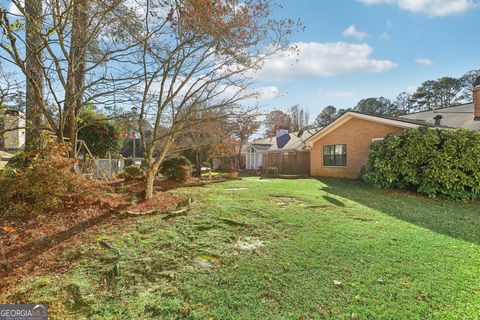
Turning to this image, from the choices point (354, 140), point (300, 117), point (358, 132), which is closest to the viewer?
point (358, 132)

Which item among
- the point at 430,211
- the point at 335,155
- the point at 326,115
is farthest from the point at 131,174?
the point at 326,115

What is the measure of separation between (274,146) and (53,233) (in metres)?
25.5

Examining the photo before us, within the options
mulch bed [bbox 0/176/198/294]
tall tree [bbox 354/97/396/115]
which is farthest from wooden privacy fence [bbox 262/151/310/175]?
tall tree [bbox 354/97/396/115]

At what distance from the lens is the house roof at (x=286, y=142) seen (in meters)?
24.1

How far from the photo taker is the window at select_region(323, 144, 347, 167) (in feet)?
54.8

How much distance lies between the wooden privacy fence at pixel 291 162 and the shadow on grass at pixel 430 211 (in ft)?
36.6

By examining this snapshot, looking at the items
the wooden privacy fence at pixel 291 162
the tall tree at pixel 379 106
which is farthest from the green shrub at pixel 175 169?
the tall tree at pixel 379 106

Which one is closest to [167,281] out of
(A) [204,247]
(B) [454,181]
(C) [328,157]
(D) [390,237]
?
(A) [204,247]

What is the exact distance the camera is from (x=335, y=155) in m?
17.3

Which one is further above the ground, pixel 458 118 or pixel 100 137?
pixel 458 118

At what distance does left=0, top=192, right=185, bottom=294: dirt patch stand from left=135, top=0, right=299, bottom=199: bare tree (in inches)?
60.5

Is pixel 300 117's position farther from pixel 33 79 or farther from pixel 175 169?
pixel 33 79

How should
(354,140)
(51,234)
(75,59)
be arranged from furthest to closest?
(354,140), (75,59), (51,234)

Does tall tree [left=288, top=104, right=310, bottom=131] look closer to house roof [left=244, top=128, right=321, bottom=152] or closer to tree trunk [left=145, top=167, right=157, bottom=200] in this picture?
house roof [left=244, top=128, right=321, bottom=152]
